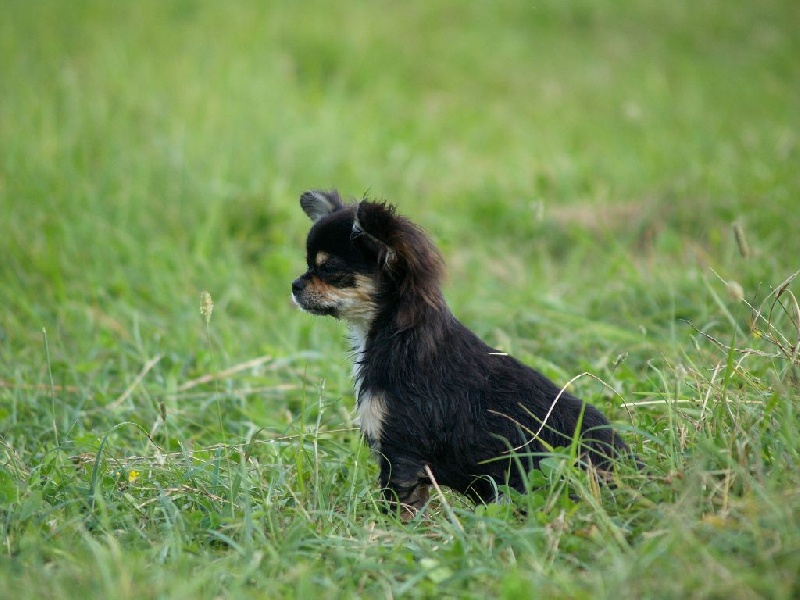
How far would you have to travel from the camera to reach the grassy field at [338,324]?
2908mm

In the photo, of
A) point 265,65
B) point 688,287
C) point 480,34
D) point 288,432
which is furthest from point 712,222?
point 480,34

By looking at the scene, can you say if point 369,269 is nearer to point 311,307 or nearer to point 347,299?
point 347,299

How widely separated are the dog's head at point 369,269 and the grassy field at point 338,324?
486mm

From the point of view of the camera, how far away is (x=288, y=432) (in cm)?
432

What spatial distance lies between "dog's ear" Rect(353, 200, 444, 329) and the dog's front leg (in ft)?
1.80

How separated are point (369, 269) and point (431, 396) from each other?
1.93ft

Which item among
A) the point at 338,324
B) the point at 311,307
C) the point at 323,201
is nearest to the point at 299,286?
the point at 311,307

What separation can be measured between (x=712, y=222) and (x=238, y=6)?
21.1 ft

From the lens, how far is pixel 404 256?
3562 mm

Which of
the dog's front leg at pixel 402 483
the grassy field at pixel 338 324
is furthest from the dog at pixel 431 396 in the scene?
the grassy field at pixel 338 324

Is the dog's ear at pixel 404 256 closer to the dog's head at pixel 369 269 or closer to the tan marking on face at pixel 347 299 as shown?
the dog's head at pixel 369 269

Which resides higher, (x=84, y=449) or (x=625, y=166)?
(x=625, y=166)

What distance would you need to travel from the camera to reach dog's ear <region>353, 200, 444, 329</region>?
3510 mm

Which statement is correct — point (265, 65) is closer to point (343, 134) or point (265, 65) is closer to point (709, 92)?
point (343, 134)
